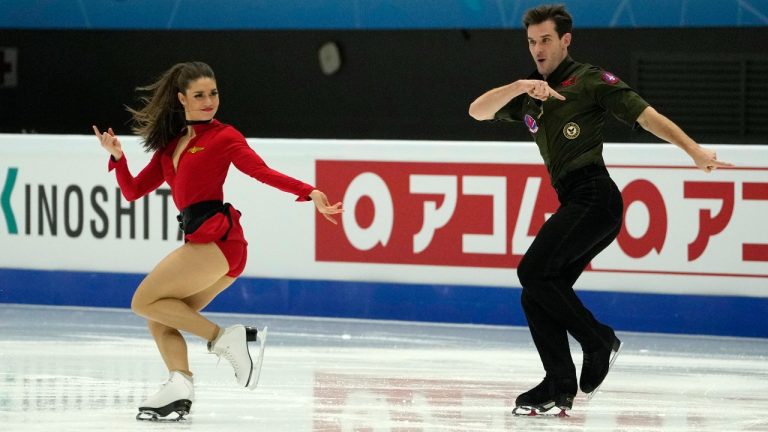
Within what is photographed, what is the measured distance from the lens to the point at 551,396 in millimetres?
6102

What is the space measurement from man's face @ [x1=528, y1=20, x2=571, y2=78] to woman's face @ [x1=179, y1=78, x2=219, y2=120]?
1.33 m

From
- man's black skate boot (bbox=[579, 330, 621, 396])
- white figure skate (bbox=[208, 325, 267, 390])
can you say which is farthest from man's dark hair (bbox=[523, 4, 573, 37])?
white figure skate (bbox=[208, 325, 267, 390])

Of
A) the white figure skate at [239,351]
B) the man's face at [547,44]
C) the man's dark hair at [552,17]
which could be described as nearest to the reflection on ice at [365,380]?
the white figure skate at [239,351]

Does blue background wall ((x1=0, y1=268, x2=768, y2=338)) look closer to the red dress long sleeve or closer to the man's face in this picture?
the man's face

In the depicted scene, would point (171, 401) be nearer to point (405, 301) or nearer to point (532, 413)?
point (532, 413)

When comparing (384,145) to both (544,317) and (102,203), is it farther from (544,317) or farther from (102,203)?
(544,317)

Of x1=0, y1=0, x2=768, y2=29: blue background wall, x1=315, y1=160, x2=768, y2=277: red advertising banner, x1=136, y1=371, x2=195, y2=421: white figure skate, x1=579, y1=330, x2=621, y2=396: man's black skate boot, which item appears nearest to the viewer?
x1=136, y1=371, x2=195, y2=421: white figure skate

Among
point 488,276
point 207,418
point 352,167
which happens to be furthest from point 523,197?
point 207,418

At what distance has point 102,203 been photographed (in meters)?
10.2

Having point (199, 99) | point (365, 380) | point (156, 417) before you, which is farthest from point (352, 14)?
point (156, 417)

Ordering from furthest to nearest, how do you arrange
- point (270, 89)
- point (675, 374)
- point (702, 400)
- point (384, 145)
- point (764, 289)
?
point (270, 89), point (384, 145), point (764, 289), point (675, 374), point (702, 400)

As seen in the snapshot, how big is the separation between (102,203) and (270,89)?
4624mm

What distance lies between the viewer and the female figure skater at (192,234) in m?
5.98

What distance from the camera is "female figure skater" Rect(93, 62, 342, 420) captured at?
5.98m
